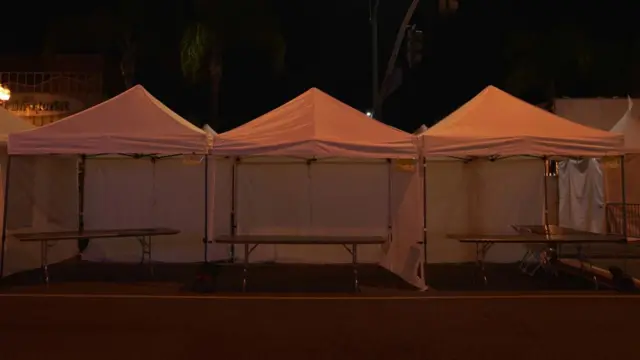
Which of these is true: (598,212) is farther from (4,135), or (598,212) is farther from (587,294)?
(4,135)

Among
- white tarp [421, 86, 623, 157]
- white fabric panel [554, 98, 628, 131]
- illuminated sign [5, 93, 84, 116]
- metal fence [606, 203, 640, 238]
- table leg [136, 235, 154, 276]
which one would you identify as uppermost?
illuminated sign [5, 93, 84, 116]

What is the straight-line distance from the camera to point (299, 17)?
84.5ft

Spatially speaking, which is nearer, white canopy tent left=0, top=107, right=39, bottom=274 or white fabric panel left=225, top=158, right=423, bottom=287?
white canopy tent left=0, top=107, right=39, bottom=274

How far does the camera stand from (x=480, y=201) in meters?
12.5

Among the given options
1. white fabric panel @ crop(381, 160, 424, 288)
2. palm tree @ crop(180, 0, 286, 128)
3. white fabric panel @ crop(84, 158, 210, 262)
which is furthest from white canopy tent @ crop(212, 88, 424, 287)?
palm tree @ crop(180, 0, 286, 128)

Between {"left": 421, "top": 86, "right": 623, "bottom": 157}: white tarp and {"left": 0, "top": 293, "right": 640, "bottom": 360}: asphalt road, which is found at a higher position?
{"left": 421, "top": 86, "right": 623, "bottom": 157}: white tarp

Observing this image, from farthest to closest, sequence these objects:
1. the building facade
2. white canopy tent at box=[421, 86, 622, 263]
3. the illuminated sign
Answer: the building facade < the illuminated sign < white canopy tent at box=[421, 86, 622, 263]

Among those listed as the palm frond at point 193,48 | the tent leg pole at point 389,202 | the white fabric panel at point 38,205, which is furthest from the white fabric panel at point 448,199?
the palm frond at point 193,48

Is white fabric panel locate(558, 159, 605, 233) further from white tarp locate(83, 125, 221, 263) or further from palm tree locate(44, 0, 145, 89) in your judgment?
palm tree locate(44, 0, 145, 89)

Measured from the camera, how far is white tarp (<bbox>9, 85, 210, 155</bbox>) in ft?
32.2

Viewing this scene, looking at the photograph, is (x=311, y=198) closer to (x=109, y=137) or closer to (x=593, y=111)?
(x=109, y=137)

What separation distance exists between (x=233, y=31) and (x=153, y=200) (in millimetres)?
9522

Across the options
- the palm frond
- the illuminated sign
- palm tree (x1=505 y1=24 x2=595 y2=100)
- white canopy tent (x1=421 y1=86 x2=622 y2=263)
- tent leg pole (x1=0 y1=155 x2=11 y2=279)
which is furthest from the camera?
palm tree (x1=505 y1=24 x2=595 y2=100)

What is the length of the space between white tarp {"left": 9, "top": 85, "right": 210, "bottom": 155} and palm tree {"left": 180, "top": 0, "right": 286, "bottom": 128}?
995 centimetres
